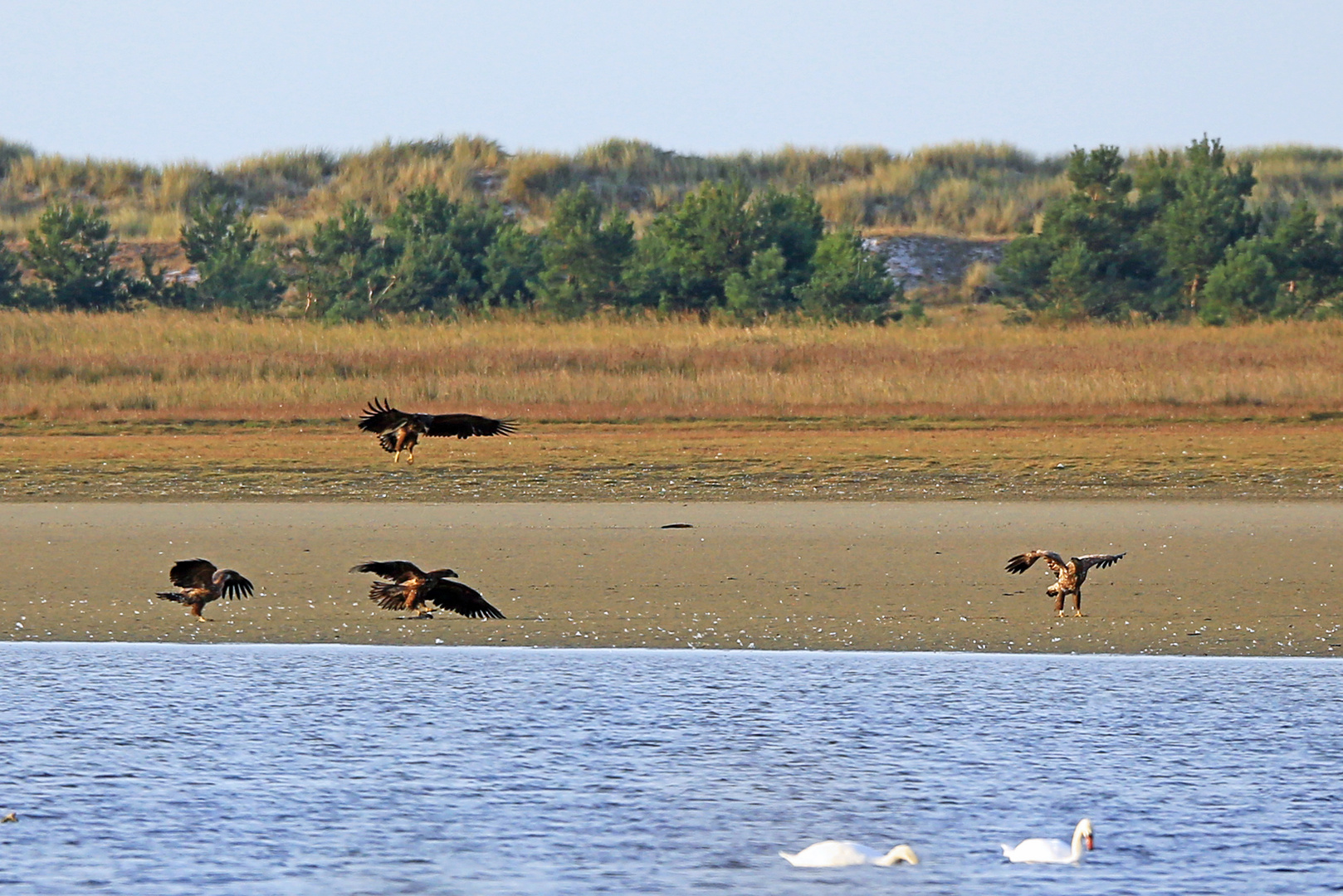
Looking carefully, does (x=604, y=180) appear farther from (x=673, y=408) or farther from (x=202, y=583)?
(x=202, y=583)

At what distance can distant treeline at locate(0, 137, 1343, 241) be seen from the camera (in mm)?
61000

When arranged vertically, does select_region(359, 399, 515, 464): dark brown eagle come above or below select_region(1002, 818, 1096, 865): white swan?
above

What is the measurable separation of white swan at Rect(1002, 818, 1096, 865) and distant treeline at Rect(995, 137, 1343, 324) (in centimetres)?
3133

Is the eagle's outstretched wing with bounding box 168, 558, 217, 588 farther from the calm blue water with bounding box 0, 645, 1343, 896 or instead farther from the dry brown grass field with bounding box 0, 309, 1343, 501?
the dry brown grass field with bounding box 0, 309, 1343, 501

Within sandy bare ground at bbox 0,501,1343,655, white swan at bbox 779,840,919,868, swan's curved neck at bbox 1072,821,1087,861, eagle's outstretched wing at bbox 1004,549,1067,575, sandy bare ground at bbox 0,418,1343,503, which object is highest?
eagle's outstretched wing at bbox 1004,549,1067,575

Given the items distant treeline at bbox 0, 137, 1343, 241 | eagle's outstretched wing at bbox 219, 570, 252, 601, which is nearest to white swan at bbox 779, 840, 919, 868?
eagle's outstretched wing at bbox 219, 570, 252, 601

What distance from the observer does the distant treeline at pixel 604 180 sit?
6100cm

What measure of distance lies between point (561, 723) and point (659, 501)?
22.8 ft

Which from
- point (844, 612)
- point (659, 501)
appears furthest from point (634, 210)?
point (844, 612)

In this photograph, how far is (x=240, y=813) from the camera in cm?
641

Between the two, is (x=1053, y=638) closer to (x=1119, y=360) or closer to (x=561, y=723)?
(x=561, y=723)

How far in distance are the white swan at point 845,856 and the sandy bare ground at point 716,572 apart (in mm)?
3216

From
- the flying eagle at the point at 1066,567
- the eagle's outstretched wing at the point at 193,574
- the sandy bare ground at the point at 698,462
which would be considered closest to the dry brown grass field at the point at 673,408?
the sandy bare ground at the point at 698,462

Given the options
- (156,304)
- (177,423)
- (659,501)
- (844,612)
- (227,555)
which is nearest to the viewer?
(844,612)
